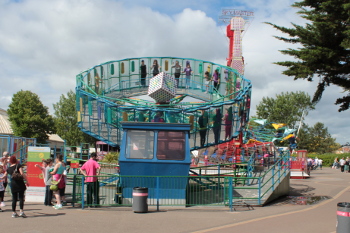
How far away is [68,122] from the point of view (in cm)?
6469

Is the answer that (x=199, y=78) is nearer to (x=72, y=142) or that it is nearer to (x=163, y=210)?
(x=163, y=210)

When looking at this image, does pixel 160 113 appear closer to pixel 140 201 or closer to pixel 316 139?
pixel 140 201

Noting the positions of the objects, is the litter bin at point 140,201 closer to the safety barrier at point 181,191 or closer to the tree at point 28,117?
the safety barrier at point 181,191

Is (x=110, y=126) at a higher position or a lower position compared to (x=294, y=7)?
lower

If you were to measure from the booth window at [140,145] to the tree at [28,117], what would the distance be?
4052 cm

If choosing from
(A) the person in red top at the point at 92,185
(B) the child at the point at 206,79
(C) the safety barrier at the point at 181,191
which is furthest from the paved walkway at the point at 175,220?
(B) the child at the point at 206,79

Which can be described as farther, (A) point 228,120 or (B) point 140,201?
(A) point 228,120

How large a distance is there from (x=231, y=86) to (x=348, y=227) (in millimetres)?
14474

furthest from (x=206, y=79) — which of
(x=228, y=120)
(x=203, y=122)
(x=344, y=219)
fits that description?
(x=344, y=219)

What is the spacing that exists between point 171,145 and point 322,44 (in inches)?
279

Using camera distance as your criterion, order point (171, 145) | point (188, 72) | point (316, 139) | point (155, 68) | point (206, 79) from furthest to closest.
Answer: point (316, 139) → point (155, 68) → point (188, 72) → point (206, 79) → point (171, 145)

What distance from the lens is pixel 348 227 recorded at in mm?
7086

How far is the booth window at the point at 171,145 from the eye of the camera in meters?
12.4

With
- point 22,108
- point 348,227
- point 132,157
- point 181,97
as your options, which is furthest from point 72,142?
point 348,227
